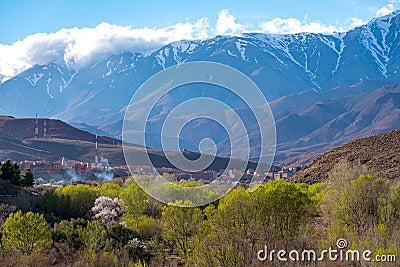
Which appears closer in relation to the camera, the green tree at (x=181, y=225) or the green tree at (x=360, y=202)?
the green tree at (x=360, y=202)

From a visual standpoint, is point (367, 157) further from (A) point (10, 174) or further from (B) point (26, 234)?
(B) point (26, 234)

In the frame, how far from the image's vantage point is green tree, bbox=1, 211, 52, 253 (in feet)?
156

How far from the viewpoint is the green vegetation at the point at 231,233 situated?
39312mm

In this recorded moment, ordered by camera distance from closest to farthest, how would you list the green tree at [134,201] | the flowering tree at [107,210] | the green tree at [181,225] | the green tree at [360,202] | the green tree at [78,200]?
the green tree at [360,202] < the green tree at [181,225] < the flowering tree at [107,210] < the green tree at [134,201] < the green tree at [78,200]

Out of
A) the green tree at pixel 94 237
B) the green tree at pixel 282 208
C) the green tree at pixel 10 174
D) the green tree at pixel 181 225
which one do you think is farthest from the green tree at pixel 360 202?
the green tree at pixel 10 174

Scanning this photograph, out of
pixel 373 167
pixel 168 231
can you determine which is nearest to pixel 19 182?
pixel 168 231

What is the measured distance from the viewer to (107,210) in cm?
7144

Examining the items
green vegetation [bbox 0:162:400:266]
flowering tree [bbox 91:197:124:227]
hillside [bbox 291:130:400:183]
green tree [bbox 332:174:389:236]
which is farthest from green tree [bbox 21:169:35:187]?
hillside [bbox 291:130:400:183]

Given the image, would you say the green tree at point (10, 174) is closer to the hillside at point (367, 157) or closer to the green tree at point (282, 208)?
the green tree at point (282, 208)

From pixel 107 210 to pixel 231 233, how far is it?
1339 inches

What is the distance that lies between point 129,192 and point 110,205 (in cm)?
339

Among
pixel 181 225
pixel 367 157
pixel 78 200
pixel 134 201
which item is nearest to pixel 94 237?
pixel 181 225

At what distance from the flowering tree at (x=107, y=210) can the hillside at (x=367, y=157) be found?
4111cm

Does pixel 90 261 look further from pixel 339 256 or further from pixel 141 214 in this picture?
Result: pixel 141 214
